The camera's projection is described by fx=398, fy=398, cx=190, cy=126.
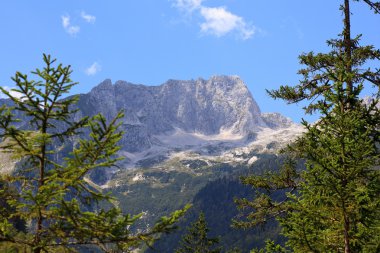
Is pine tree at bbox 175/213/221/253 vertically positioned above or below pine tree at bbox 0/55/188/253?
below

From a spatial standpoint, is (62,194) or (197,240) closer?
(62,194)

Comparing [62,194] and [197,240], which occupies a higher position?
[62,194]

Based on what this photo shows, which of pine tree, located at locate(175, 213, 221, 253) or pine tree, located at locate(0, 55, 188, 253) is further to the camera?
pine tree, located at locate(175, 213, 221, 253)

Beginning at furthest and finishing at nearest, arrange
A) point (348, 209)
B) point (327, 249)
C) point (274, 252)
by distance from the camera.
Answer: point (274, 252)
point (327, 249)
point (348, 209)

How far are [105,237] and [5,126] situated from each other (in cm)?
359

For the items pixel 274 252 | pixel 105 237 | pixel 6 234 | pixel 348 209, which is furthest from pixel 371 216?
pixel 6 234

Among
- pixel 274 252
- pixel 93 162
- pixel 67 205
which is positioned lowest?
pixel 274 252

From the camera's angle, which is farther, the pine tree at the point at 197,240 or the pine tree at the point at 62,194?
the pine tree at the point at 197,240

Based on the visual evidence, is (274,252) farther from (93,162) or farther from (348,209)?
(93,162)

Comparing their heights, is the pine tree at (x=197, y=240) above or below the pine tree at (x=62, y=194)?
below

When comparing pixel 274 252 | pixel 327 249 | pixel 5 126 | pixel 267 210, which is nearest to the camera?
pixel 5 126

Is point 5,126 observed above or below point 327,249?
above

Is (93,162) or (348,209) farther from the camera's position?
(348,209)

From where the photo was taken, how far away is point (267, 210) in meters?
18.8
